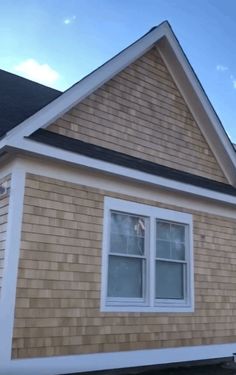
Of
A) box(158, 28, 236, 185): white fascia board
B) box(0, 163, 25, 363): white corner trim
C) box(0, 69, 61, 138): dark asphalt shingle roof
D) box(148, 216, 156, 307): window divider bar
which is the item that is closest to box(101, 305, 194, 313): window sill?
box(148, 216, 156, 307): window divider bar

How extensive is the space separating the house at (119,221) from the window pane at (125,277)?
2 cm

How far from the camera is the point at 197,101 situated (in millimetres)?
9539

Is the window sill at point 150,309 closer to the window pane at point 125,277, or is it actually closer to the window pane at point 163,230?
the window pane at point 125,277

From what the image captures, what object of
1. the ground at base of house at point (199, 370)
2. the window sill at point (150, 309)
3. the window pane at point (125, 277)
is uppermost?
the window pane at point (125, 277)

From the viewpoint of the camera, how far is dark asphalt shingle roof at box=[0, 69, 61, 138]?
7.70m

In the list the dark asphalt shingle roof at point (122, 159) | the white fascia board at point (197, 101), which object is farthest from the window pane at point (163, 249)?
the white fascia board at point (197, 101)

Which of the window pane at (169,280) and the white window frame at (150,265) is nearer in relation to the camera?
the white window frame at (150,265)

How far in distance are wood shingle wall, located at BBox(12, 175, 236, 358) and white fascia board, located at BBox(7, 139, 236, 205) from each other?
380 millimetres

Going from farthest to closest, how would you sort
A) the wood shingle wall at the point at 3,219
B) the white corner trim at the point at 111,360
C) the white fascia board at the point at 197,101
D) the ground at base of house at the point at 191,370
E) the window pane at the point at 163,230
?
the white fascia board at the point at 197,101
the window pane at the point at 163,230
the ground at base of house at the point at 191,370
the wood shingle wall at the point at 3,219
the white corner trim at the point at 111,360

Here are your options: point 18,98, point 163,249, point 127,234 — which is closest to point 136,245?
point 127,234

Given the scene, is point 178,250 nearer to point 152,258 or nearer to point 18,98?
point 152,258

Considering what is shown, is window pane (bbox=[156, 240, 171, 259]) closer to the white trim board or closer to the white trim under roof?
the white trim board

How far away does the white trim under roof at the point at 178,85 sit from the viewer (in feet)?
24.3

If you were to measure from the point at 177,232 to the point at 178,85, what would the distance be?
3.19 meters
